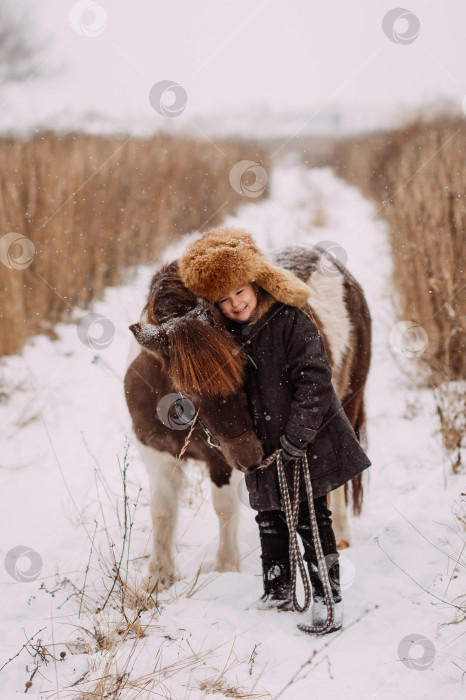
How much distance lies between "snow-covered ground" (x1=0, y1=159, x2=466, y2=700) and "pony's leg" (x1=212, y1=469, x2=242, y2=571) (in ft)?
0.34

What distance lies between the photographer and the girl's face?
6.89 feet

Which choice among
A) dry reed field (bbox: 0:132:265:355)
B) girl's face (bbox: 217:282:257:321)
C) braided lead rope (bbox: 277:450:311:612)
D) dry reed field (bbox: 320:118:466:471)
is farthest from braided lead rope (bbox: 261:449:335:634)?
dry reed field (bbox: 0:132:265:355)

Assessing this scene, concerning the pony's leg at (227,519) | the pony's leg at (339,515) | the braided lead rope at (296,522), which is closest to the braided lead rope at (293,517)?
the braided lead rope at (296,522)

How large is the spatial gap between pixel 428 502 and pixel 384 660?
1.53 meters

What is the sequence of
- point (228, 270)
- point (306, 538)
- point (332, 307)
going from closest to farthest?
point (228, 270)
point (306, 538)
point (332, 307)

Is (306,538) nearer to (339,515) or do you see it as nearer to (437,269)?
(339,515)

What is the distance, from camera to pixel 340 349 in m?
3.51

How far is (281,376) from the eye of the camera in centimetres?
218

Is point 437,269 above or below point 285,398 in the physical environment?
above

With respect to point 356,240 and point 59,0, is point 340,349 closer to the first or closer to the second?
point 59,0

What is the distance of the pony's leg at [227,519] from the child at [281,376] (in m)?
0.66

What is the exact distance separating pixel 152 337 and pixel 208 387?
0.31m

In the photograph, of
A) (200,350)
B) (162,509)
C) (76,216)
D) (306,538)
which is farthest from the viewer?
(76,216)

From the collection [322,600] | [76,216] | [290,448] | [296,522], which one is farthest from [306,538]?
[76,216]
